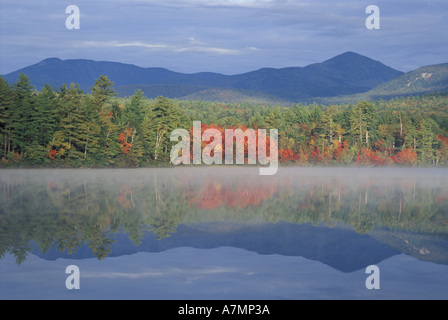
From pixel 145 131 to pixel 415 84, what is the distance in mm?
144777

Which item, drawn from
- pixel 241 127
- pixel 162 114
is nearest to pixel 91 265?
pixel 162 114

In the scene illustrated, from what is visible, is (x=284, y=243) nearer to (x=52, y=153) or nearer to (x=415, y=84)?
(x=52, y=153)

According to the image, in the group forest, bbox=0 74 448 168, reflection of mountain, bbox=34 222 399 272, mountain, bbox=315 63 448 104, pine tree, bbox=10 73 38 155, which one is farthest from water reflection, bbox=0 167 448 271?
mountain, bbox=315 63 448 104

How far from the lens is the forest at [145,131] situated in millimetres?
45469

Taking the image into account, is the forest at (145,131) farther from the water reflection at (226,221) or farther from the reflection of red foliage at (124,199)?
the reflection of red foliage at (124,199)

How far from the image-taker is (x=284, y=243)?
37.6 ft

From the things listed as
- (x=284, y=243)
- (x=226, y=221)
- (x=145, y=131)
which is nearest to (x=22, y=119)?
(x=145, y=131)

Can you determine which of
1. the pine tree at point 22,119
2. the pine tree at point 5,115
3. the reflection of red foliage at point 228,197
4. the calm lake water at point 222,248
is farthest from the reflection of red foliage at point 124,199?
the pine tree at point 5,115

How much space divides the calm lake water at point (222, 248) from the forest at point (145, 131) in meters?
28.0

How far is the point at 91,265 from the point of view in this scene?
9.23 m

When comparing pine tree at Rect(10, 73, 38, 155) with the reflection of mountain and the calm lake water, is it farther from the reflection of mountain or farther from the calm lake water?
the reflection of mountain

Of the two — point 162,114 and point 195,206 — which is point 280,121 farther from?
point 195,206
